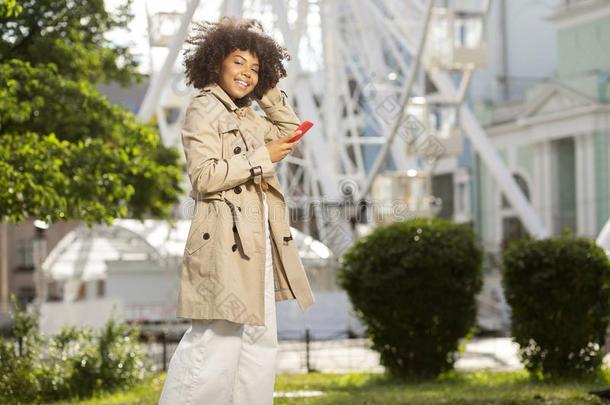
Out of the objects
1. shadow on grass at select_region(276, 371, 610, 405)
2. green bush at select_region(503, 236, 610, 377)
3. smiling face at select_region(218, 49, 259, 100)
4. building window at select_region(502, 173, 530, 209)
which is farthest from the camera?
building window at select_region(502, 173, 530, 209)

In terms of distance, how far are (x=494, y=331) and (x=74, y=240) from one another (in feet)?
33.6

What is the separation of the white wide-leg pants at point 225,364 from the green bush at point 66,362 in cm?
472

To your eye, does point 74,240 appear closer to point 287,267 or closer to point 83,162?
point 83,162

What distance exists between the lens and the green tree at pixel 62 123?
1084 cm

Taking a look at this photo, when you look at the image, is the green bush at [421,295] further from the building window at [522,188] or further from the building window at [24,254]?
the building window at [24,254]

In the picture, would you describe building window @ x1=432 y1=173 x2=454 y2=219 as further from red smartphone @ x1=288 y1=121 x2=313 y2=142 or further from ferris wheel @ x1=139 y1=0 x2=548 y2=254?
red smartphone @ x1=288 y1=121 x2=313 y2=142

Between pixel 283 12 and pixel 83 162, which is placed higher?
pixel 283 12

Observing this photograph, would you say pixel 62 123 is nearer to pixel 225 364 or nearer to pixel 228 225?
pixel 228 225

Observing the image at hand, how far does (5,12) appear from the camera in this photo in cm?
1174

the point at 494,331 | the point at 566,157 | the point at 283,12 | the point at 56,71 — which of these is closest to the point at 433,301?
the point at 56,71

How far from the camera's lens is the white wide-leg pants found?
5652 millimetres

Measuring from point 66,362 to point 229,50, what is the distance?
20.3ft

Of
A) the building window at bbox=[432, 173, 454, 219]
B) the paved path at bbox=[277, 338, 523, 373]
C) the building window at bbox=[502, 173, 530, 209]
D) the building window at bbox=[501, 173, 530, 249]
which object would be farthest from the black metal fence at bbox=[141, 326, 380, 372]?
the building window at bbox=[432, 173, 454, 219]

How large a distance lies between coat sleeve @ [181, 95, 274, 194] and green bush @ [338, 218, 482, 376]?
6.48 m
